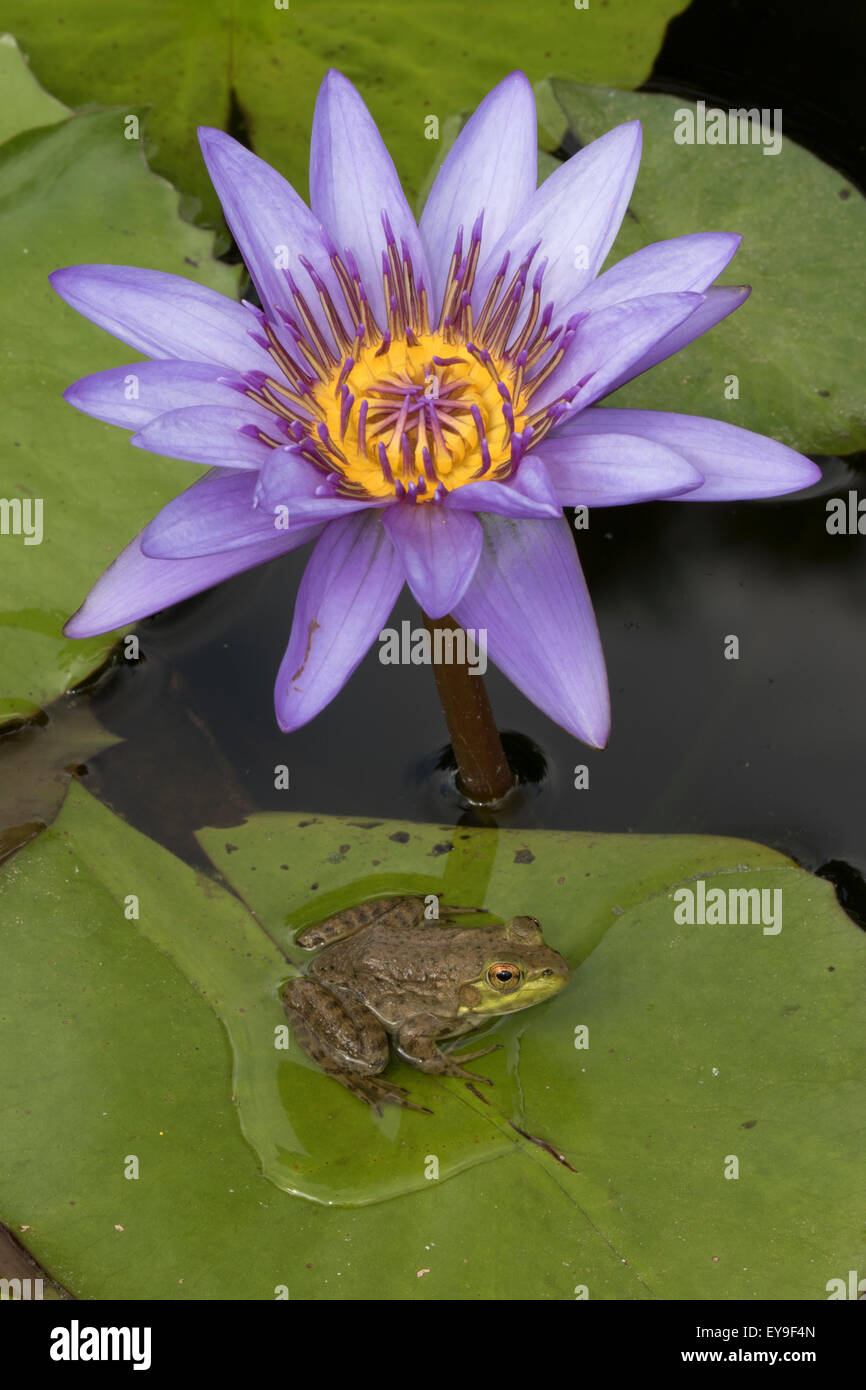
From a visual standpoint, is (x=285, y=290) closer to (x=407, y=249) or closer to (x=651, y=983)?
(x=407, y=249)

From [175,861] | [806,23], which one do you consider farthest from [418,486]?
[806,23]

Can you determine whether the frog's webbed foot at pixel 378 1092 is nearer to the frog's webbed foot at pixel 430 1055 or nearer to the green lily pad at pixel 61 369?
the frog's webbed foot at pixel 430 1055

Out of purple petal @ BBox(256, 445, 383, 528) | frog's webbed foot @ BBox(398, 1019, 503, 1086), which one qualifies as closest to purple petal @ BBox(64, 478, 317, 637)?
purple petal @ BBox(256, 445, 383, 528)

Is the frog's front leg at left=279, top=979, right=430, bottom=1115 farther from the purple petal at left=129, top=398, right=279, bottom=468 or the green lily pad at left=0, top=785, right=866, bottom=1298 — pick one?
the purple petal at left=129, top=398, right=279, bottom=468

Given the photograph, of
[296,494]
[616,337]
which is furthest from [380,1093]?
[616,337]

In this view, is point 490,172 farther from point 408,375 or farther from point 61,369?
point 61,369

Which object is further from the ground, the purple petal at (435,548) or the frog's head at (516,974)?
the purple petal at (435,548)

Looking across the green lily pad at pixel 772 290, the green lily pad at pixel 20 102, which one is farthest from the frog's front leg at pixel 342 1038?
the green lily pad at pixel 20 102
